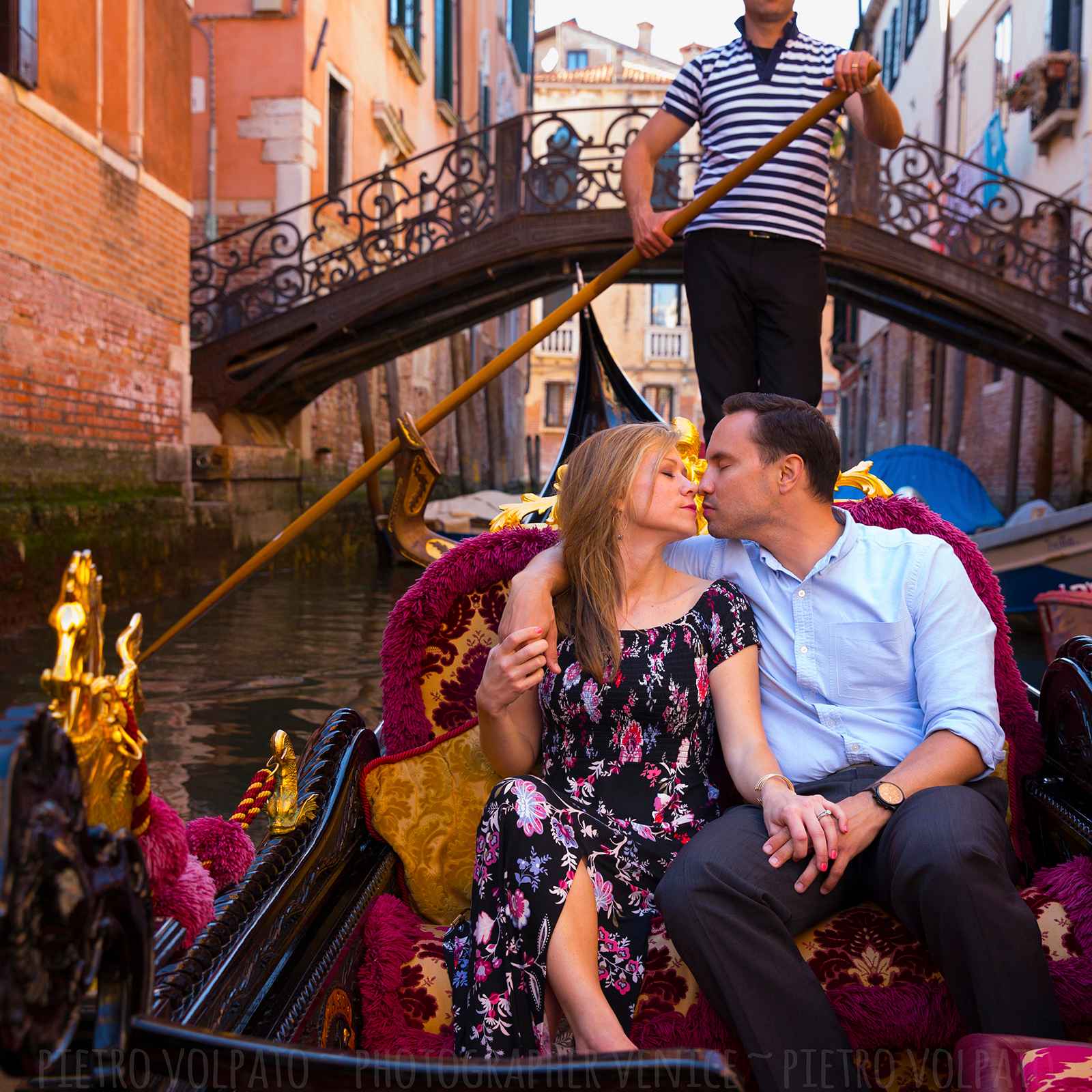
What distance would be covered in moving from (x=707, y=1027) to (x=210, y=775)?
2.11 m

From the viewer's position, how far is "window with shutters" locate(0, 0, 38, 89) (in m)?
4.77

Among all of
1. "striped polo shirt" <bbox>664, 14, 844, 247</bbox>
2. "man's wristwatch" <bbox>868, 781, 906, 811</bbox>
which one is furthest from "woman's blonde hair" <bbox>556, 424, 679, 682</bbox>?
"striped polo shirt" <bbox>664, 14, 844, 247</bbox>

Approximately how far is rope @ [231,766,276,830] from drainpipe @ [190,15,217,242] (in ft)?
24.2

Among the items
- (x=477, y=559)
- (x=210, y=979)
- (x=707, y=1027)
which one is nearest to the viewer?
(x=210, y=979)

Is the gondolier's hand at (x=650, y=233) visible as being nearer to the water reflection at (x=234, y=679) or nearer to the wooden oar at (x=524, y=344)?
the wooden oar at (x=524, y=344)

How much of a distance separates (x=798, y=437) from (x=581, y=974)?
0.71 metres

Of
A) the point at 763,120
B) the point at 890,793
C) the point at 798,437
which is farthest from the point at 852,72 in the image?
the point at 890,793

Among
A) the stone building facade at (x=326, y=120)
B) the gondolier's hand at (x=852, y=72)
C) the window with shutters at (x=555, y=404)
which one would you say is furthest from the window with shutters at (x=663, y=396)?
the gondolier's hand at (x=852, y=72)

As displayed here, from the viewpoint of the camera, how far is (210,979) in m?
1.07

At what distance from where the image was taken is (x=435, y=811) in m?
1.58

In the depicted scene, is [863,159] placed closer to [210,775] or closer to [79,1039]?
[210,775]

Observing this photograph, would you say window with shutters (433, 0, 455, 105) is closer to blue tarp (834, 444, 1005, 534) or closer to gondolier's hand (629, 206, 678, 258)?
blue tarp (834, 444, 1005, 534)

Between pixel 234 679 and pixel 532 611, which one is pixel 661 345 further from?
pixel 532 611

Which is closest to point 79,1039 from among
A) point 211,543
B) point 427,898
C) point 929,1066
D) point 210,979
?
point 210,979
